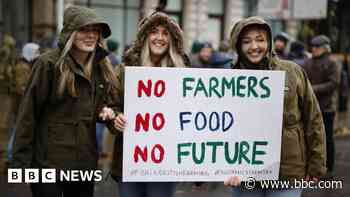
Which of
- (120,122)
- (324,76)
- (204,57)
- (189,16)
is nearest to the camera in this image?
(120,122)

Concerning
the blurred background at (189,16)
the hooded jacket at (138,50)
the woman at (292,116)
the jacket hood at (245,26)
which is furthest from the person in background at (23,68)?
the woman at (292,116)

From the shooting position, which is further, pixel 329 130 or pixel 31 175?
pixel 329 130

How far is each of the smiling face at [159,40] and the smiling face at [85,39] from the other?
1.20 feet

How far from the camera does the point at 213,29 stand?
20.1 metres

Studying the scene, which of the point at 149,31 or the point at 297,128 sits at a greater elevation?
the point at 149,31

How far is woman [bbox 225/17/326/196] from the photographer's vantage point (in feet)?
10.7

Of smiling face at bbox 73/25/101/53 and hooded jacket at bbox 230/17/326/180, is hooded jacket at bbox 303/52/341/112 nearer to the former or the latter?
hooded jacket at bbox 230/17/326/180

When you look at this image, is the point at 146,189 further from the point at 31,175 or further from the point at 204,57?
the point at 204,57

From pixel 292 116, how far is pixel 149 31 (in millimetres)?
1051

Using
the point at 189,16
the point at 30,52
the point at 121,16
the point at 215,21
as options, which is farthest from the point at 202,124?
the point at 215,21

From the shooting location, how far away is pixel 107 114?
322 cm

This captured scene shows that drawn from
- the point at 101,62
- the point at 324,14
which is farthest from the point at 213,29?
the point at 101,62

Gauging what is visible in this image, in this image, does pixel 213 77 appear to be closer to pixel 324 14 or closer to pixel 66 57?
pixel 66 57

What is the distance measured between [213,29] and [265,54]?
17009 millimetres
